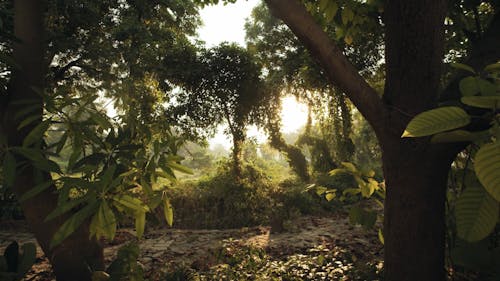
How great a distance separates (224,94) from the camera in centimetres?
982

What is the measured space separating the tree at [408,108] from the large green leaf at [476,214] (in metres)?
0.44

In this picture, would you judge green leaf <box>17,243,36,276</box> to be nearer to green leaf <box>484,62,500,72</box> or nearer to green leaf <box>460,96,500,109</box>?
green leaf <box>460,96,500,109</box>

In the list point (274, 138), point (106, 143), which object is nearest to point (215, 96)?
point (274, 138)

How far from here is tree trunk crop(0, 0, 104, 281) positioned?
5.19 ft

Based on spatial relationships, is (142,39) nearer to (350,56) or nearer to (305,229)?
(350,56)

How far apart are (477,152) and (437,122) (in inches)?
3.9

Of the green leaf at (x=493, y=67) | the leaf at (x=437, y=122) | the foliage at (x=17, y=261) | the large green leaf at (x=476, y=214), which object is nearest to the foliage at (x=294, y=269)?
the foliage at (x=17, y=261)

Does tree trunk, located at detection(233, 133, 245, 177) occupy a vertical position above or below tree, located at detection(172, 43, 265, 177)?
below

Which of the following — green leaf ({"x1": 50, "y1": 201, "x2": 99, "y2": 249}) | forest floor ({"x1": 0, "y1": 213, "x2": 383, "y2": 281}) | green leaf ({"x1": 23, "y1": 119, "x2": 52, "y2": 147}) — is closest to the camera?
green leaf ({"x1": 50, "y1": 201, "x2": 99, "y2": 249})

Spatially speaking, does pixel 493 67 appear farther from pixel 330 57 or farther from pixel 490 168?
pixel 330 57

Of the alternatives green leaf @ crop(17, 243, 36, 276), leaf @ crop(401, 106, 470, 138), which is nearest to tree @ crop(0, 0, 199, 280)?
green leaf @ crop(17, 243, 36, 276)

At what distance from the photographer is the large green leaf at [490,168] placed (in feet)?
1.79

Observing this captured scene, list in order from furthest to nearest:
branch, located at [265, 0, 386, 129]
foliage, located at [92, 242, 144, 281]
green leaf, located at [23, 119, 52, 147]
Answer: foliage, located at [92, 242, 144, 281] → branch, located at [265, 0, 386, 129] → green leaf, located at [23, 119, 52, 147]

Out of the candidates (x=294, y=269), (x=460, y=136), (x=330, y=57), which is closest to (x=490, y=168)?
(x=460, y=136)
